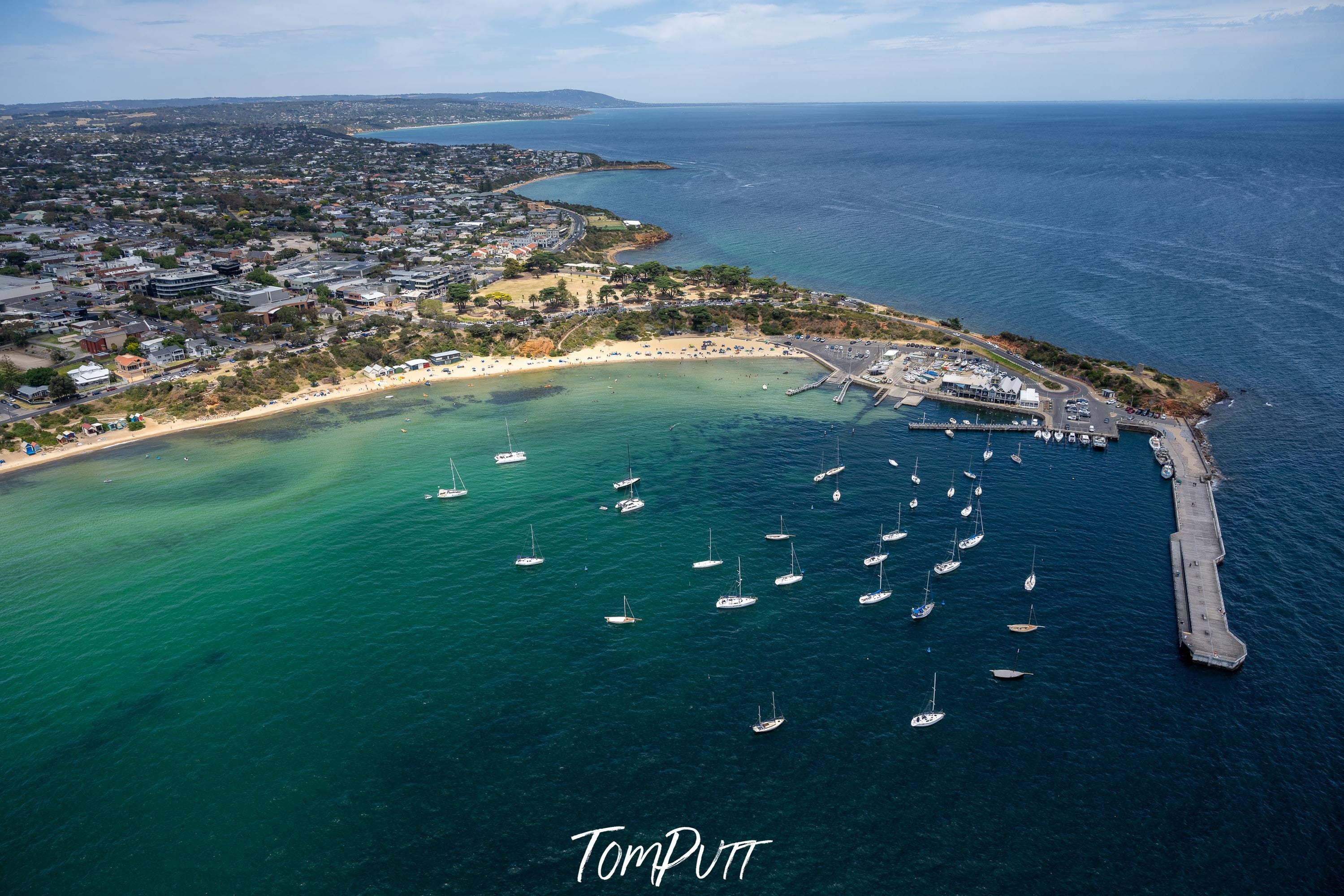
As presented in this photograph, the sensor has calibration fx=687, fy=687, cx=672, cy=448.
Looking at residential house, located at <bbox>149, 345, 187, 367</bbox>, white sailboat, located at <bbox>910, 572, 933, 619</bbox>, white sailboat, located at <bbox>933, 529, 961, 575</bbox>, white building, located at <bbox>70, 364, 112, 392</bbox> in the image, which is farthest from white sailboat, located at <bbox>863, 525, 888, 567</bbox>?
white building, located at <bbox>70, 364, 112, 392</bbox>

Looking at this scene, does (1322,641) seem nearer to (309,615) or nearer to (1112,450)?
(1112,450)

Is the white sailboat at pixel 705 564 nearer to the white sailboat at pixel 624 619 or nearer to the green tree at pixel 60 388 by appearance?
the white sailboat at pixel 624 619

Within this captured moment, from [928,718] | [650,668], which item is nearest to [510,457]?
[650,668]

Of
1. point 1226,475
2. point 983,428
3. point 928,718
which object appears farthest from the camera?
point 983,428

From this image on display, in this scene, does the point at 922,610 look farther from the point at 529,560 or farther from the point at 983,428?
the point at 983,428

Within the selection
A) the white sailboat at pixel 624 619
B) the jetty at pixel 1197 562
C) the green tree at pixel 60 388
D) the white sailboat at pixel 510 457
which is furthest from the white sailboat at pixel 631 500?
the green tree at pixel 60 388
